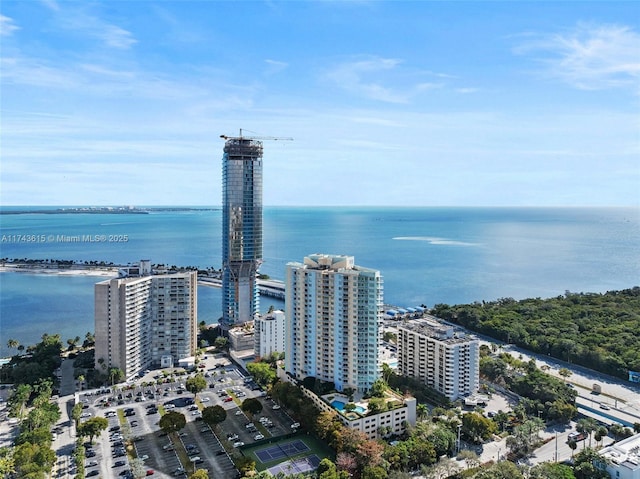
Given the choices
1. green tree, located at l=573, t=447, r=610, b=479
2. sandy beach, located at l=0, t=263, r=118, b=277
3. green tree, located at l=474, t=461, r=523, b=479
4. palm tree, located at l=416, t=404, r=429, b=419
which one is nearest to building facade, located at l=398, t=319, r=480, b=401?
palm tree, located at l=416, t=404, r=429, b=419

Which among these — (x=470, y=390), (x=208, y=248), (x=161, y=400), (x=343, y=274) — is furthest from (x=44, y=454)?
(x=208, y=248)

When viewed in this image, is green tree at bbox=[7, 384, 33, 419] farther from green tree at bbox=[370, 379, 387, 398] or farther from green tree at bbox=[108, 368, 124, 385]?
green tree at bbox=[370, 379, 387, 398]

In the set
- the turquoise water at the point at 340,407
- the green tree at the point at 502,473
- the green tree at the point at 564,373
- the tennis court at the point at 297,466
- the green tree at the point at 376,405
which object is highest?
the green tree at the point at 376,405

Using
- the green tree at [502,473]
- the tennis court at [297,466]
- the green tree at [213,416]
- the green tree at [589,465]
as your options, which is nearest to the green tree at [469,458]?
the green tree at [502,473]

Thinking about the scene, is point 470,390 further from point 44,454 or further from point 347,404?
point 44,454

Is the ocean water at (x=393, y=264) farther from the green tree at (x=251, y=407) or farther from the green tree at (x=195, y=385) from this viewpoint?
the green tree at (x=251, y=407)
